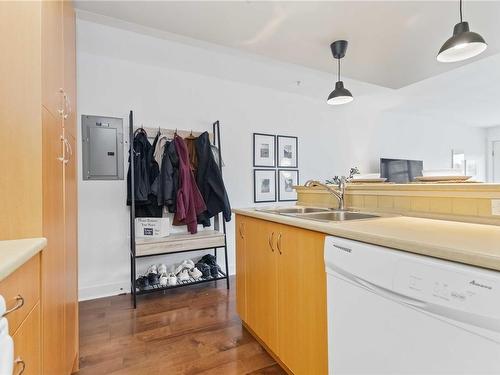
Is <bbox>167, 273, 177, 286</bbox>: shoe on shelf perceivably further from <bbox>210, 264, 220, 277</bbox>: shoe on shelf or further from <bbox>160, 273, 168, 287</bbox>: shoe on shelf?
<bbox>210, 264, 220, 277</bbox>: shoe on shelf

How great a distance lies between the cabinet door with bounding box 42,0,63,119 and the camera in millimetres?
961

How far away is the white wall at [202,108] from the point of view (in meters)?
2.52

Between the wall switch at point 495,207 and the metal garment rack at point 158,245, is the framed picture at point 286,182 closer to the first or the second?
the metal garment rack at point 158,245

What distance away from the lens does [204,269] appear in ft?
9.07

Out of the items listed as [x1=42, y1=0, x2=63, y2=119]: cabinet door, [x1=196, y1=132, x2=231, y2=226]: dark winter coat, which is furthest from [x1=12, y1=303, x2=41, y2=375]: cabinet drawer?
[x1=196, y1=132, x2=231, y2=226]: dark winter coat

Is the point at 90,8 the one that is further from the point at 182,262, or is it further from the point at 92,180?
the point at 182,262

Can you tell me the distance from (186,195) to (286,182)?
156 centimetres

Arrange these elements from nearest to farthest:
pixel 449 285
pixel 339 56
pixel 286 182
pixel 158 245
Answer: pixel 449 285 → pixel 339 56 → pixel 158 245 → pixel 286 182

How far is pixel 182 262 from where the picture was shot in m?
2.91

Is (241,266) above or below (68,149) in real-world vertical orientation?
below

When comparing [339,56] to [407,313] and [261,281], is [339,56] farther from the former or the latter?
[407,313]

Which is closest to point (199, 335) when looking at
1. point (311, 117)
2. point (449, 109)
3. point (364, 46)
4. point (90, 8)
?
point (90, 8)

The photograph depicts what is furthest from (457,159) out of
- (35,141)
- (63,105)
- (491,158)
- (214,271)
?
(35,141)

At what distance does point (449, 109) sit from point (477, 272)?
17.4ft
